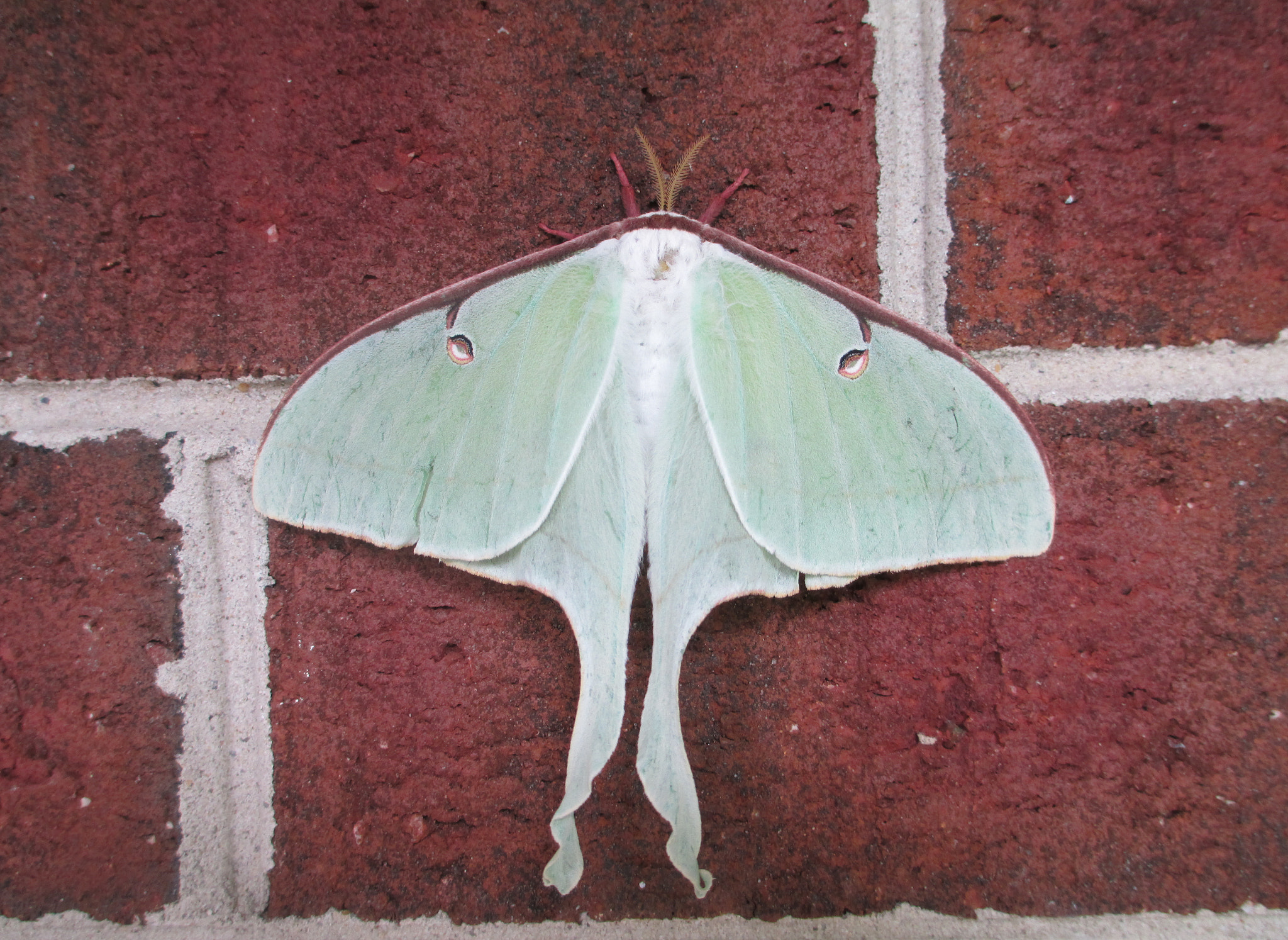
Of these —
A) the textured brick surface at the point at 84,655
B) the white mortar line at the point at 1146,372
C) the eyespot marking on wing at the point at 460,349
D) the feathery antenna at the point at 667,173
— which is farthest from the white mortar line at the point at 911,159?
the textured brick surface at the point at 84,655

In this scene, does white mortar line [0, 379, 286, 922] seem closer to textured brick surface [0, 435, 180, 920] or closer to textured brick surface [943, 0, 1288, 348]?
textured brick surface [0, 435, 180, 920]

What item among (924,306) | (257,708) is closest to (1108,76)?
(924,306)

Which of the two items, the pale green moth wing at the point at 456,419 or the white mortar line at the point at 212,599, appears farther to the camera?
the white mortar line at the point at 212,599

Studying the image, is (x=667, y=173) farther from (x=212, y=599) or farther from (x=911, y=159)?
(x=212, y=599)

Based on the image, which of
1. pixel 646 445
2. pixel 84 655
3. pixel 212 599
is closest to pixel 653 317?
pixel 646 445

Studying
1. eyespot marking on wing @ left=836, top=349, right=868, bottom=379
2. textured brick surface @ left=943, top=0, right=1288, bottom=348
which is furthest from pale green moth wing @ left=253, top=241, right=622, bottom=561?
textured brick surface @ left=943, top=0, right=1288, bottom=348

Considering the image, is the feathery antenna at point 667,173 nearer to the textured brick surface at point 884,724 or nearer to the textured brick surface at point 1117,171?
the textured brick surface at point 1117,171

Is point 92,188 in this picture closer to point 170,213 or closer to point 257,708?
point 170,213
